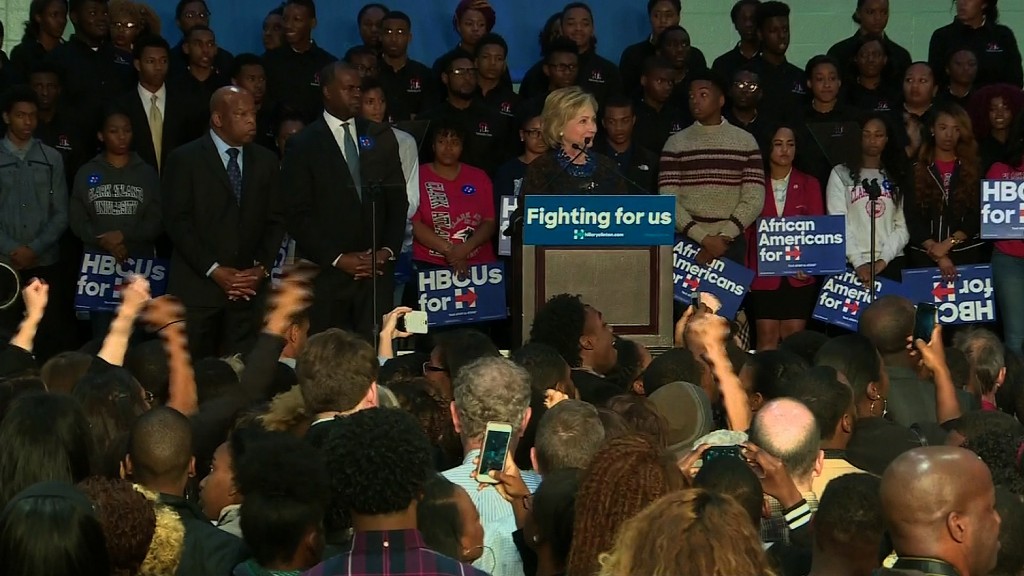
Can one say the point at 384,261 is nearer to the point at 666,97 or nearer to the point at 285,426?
the point at 666,97

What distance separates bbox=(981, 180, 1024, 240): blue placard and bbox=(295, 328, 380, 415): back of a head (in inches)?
273

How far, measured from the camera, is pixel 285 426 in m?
5.61

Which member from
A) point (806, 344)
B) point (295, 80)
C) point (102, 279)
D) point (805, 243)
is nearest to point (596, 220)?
point (806, 344)

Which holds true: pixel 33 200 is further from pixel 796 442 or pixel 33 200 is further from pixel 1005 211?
pixel 796 442

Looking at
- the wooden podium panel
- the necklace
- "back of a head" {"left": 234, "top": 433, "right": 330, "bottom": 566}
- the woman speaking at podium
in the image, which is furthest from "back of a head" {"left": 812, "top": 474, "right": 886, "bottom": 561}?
the necklace

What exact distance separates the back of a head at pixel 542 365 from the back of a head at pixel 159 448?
177cm

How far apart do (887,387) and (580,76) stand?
5774 mm

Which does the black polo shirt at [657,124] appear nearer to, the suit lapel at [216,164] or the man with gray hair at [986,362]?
the suit lapel at [216,164]

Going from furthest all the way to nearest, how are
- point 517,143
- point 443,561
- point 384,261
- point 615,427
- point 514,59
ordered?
point 514,59 < point 517,143 < point 384,261 < point 615,427 < point 443,561

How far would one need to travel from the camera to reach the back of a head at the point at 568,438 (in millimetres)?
5043

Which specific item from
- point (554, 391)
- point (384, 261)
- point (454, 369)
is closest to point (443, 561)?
point (554, 391)

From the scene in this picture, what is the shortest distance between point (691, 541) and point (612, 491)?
Answer: 93 centimetres

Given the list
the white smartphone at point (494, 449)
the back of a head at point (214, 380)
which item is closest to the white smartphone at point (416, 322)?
the back of a head at point (214, 380)

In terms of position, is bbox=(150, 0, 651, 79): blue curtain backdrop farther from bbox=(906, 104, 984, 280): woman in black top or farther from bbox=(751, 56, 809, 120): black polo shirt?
bbox=(906, 104, 984, 280): woman in black top
